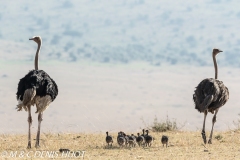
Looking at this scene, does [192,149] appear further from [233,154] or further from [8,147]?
[8,147]

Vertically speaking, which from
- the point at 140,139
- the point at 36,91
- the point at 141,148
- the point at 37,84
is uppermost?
the point at 37,84

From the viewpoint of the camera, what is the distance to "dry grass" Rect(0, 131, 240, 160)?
13961mm

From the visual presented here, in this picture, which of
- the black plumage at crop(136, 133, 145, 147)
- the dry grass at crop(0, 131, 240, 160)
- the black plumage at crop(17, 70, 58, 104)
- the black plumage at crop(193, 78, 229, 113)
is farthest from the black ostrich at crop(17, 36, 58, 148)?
the black plumage at crop(193, 78, 229, 113)

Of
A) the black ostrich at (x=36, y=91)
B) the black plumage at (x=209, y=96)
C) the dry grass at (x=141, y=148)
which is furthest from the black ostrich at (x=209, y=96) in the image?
the black ostrich at (x=36, y=91)

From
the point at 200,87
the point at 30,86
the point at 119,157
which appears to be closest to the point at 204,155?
the point at 119,157

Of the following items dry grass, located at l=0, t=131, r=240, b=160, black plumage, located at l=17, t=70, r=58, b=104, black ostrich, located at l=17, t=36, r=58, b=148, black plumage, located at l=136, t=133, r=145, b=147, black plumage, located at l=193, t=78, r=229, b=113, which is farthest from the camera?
black plumage, located at l=193, t=78, r=229, b=113

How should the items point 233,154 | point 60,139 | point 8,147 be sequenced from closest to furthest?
point 233,154, point 8,147, point 60,139

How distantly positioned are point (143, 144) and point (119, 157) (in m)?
2.29

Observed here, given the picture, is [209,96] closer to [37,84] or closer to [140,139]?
[140,139]

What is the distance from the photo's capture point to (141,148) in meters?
15.2

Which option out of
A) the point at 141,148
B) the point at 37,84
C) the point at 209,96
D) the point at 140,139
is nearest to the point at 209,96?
the point at 209,96

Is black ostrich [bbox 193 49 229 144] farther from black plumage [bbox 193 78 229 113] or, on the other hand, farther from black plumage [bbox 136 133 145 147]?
black plumage [bbox 136 133 145 147]

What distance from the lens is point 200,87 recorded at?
1645cm

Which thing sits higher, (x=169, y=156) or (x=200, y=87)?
(x=200, y=87)
